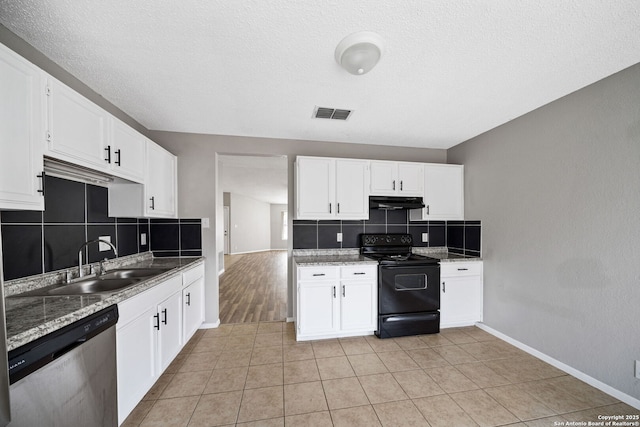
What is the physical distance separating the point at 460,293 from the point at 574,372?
1.11 meters

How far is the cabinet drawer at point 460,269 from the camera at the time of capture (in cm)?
304

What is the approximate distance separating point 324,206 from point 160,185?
182 centimetres

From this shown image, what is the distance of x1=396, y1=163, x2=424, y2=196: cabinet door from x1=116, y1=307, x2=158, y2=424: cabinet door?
296cm

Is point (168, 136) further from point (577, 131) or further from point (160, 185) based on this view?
point (577, 131)

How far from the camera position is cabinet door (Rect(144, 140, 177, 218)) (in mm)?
2426

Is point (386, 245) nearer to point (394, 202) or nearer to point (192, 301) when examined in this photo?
point (394, 202)

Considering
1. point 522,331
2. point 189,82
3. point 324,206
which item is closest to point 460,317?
point 522,331

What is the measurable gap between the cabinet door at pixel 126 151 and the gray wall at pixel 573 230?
3774 millimetres

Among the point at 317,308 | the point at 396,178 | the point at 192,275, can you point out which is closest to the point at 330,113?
the point at 396,178

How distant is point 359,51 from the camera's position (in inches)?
60.4

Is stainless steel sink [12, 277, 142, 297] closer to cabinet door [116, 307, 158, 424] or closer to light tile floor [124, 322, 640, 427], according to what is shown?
cabinet door [116, 307, 158, 424]

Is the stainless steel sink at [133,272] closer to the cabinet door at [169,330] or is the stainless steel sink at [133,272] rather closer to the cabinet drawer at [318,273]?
the cabinet door at [169,330]

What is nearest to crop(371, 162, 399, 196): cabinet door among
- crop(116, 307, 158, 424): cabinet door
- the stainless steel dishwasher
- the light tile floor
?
the light tile floor
